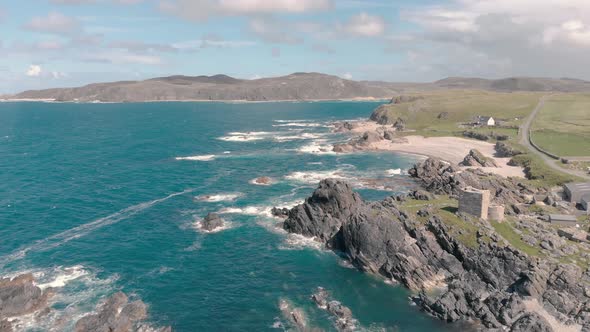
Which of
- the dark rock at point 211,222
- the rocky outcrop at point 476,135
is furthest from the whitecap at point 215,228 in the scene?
the rocky outcrop at point 476,135

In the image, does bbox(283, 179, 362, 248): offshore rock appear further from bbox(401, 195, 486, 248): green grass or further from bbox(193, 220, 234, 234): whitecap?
bbox(193, 220, 234, 234): whitecap

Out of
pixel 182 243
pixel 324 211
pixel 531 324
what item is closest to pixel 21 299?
pixel 182 243

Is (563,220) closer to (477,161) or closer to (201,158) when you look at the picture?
(477,161)

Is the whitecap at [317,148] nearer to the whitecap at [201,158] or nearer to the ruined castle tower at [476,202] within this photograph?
the whitecap at [201,158]

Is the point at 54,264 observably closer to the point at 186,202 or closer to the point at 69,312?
the point at 69,312

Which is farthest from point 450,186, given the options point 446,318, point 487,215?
point 446,318

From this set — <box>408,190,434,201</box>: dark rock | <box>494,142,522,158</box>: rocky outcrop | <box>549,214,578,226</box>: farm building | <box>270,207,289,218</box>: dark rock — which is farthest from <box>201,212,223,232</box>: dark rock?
<box>494,142,522,158</box>: rocky outcrop
